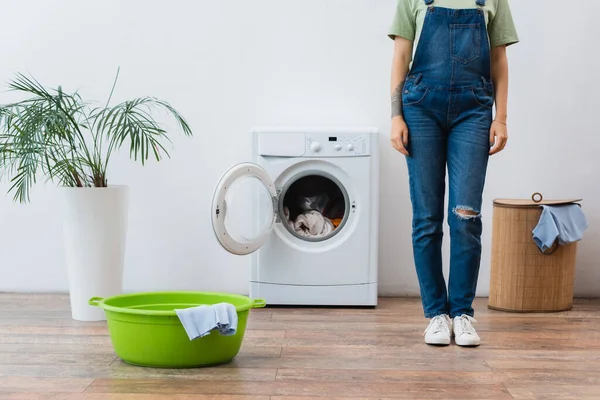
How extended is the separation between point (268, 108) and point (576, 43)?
4.79 ft

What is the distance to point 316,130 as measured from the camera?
336 centimetres

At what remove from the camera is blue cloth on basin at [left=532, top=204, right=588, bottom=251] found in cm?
323

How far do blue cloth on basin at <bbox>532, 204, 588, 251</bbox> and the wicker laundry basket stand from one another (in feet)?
0.12

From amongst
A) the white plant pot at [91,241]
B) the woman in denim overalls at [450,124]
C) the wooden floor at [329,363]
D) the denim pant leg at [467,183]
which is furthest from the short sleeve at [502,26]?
the white plant pot at [91,241]

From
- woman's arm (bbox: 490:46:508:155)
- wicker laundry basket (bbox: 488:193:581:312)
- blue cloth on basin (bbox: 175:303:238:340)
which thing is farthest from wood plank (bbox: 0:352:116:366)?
wicker laundry basket (bbox: 488:193:581:312)

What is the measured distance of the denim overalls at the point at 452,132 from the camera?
97.0 inches

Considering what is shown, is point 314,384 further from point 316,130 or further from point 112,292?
point 316,130

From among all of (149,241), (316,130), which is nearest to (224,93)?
(316,130)

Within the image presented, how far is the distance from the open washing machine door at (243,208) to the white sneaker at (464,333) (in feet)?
3.27

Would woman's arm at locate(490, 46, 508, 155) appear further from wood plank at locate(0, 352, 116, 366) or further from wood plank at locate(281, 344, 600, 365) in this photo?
wood plank at locate(0, 352, 116, 366)

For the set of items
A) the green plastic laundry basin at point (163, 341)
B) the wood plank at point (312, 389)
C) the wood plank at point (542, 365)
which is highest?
the green plastic laundry basin at point (163, 341)

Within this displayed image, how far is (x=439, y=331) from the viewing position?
8.37 ft

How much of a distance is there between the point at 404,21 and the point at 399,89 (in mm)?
220

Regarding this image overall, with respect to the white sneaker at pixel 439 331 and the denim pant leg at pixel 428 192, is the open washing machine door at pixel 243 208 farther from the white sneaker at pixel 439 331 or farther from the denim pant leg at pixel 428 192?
the white sneaker at pixel 439 331
